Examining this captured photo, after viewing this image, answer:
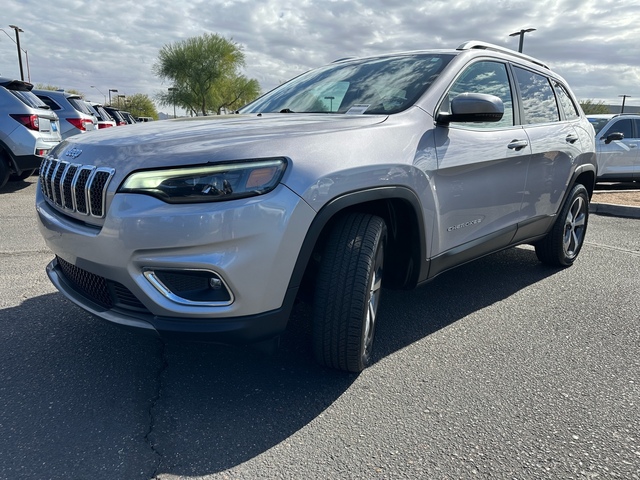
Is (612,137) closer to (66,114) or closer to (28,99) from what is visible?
(28,99)

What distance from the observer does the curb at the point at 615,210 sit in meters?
7.36

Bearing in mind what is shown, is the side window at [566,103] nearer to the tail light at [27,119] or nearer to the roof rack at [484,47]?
the roof rack at [484,47]

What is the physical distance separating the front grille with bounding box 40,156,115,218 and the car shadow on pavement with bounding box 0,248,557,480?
27.5 inches

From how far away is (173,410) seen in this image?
2.17 metres

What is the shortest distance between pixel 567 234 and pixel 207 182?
3557 mm

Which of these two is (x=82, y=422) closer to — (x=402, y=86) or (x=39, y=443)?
(x=39, y=443)

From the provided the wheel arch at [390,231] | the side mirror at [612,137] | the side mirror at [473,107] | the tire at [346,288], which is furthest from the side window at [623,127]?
the tire at [346,288]

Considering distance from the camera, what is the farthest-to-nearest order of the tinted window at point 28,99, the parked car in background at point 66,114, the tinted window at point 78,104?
the tinted window at point 78,104, the parked car in background at point 66,114, the tinted window at point 28,99

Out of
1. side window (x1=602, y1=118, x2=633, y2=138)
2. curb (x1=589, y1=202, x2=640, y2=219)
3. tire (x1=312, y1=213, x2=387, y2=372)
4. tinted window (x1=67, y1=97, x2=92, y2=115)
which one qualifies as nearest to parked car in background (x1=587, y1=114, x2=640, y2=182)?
side window (x1=602, y1=118, x2=633, y2=138)

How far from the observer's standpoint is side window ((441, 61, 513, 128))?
9.64 feet

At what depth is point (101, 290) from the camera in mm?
2195

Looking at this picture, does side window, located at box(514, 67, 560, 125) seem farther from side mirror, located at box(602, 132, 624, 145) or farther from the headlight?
side mirror, located at box(602, 132, 624, 145)

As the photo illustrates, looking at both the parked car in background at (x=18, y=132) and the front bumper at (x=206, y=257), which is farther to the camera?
the parked car in background at (x=18, y=132)

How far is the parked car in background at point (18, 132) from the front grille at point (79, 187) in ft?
19.2
